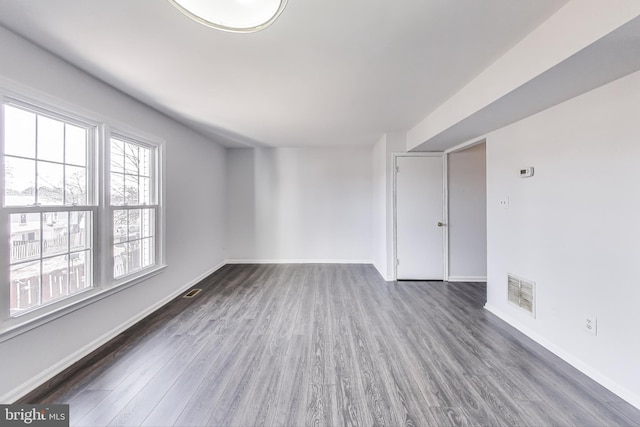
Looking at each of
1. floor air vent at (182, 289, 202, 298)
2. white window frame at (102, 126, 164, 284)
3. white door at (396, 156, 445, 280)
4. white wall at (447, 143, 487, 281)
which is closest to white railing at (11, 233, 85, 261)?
white window frame at (102, 126, 164, 284)

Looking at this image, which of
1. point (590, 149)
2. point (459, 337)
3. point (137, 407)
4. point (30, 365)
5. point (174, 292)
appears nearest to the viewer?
point (137, 407)

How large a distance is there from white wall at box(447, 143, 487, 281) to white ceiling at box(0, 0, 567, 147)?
161 centimetres

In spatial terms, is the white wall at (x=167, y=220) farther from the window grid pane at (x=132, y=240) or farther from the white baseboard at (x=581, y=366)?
the white baseboard at (x=581, y=366)

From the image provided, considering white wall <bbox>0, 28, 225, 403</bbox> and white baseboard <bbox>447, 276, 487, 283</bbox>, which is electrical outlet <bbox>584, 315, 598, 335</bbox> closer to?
white baseboard <bbox>447, 276, 487, 283</bbox>

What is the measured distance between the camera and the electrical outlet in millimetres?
1785

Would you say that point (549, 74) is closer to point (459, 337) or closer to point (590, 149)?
point (590, 149)

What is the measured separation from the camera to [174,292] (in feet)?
11.0

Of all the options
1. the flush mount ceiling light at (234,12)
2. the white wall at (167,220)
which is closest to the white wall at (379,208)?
the white wall at (167,220)

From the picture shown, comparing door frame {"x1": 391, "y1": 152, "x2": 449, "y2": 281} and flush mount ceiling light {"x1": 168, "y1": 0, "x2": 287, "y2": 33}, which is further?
door frame {"x1": 391, "y1": 152, "x2": 449, "y2": 281}

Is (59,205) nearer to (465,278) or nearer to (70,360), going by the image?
(70,360)

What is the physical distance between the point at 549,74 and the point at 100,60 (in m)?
3.17

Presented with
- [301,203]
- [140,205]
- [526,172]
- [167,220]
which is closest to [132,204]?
[140,205]

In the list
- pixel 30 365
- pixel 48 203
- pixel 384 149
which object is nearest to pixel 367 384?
pixel 30 365

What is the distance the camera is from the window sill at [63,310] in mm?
1539
